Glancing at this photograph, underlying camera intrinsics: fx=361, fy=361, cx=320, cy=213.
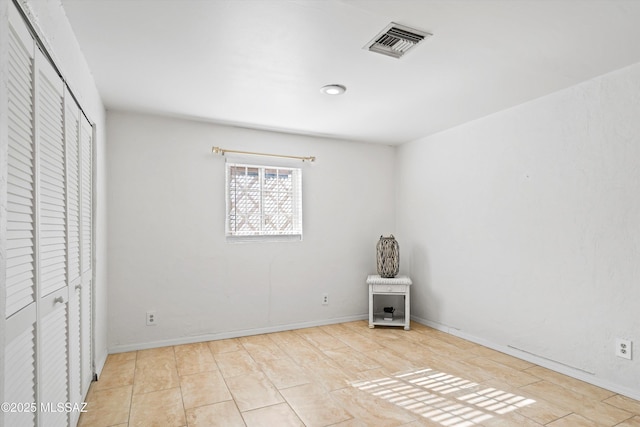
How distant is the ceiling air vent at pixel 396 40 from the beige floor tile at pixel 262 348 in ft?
8.63

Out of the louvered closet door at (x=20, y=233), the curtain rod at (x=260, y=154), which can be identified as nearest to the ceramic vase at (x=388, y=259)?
the curtain rod at (x=260, y=154)

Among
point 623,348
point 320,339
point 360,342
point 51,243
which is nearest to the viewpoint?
point 51,243

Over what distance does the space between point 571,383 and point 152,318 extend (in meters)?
3.59

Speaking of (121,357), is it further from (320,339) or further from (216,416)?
(320,339)

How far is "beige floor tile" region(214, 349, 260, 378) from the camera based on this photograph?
2.92m

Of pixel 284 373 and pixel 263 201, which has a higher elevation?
pixel 263 201

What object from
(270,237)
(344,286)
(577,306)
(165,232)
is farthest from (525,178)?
(165,232)

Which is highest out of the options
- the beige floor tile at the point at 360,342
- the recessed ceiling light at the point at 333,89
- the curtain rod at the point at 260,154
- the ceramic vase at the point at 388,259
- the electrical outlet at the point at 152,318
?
the recessed ceiling light at the point at 333,89

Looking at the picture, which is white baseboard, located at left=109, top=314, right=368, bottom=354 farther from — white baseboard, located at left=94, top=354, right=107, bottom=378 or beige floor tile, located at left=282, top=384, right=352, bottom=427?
beige floor tile, located at left=282, top=384, right=352, bottom=427

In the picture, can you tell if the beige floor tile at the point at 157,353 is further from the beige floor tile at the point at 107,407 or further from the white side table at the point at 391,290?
the white side table at the point at 391,290

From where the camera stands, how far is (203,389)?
8.60 ft

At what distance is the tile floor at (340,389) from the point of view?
221cm

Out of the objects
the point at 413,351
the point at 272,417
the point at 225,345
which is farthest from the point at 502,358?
the point at 225,345

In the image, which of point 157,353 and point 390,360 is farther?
point 157,353
